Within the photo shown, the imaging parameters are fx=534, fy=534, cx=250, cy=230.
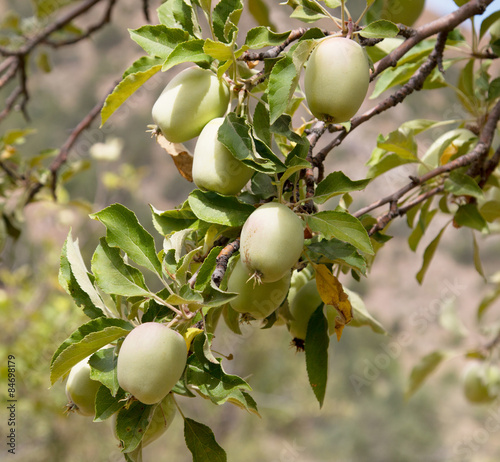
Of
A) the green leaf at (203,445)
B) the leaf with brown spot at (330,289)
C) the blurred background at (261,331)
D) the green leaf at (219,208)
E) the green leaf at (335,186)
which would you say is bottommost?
the blurred background at (261,331)

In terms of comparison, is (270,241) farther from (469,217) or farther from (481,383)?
(481,383)

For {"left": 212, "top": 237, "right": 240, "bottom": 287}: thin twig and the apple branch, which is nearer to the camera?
{"left": 212, "top": 237, "right": 240, "bottom": 287}: thin twig

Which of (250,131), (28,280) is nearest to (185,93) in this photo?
(250,131)

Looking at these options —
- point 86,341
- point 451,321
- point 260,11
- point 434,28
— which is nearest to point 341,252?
point 86,341

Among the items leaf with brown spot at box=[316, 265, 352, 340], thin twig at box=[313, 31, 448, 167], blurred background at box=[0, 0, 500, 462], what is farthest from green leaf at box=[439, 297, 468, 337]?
leaf with brown spot at box=[316, 265, 352, 340]

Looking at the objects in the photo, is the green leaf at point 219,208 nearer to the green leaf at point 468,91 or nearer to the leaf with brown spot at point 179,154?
the leaf with brown spot at point 179,154

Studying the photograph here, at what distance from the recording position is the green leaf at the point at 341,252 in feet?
1.65

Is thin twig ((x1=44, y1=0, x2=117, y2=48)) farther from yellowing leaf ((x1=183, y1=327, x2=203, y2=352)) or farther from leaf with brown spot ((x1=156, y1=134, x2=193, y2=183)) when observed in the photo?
yellowing leaf ((x1=183, y1=327, x2=203, y2=352))

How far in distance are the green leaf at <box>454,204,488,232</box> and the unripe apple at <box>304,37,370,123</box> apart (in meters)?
0.39

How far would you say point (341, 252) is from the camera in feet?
1.66

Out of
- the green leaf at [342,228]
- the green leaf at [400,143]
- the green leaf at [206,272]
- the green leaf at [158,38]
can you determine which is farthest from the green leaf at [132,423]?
the green leaf at [400,143]

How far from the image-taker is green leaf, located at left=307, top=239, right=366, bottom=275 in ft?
1.65

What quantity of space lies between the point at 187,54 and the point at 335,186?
0.18 m

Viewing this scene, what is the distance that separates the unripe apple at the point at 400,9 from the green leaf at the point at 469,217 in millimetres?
286
